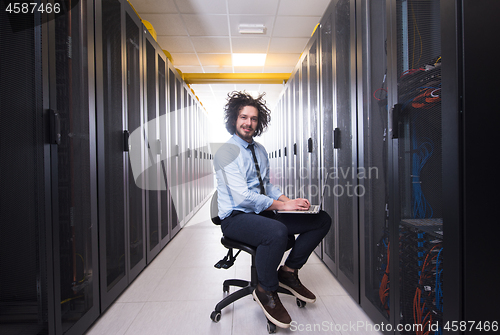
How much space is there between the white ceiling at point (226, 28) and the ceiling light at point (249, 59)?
11 centimetres

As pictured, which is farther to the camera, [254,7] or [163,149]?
[254,7]

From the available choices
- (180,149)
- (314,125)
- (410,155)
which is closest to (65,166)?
(410,155)

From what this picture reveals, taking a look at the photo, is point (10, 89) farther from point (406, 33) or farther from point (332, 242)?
point (332, 242)

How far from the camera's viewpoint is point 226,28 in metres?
3.60

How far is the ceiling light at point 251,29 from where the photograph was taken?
3513 mm

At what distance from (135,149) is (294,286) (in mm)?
1513

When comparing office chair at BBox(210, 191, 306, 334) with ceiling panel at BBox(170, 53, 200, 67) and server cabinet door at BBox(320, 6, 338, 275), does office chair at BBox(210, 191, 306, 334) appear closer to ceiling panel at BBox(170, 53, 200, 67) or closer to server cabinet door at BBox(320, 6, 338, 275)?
server cabinet door at BBox(320, 6, 338, 275)

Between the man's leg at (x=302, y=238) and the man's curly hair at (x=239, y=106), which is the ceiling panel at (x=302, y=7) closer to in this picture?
the man's curly hair at (x=239, y=106)

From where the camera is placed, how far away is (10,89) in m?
1.02

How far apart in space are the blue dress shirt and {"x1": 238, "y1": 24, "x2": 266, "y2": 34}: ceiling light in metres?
2.41

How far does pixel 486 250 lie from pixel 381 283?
27.3 inches

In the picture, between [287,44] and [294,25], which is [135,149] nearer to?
[294,25]

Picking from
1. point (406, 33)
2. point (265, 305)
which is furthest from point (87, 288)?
point (406, 33)

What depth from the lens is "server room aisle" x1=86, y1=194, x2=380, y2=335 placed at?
142 cm
